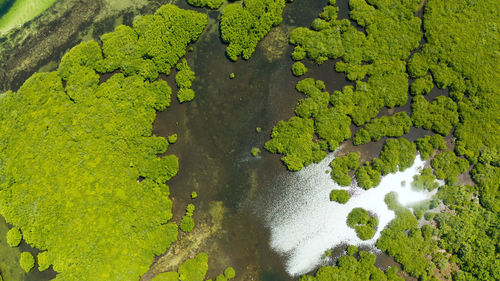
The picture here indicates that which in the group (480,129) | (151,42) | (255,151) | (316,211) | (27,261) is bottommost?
(316,211)

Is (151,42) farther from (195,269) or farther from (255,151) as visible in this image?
(195,269)

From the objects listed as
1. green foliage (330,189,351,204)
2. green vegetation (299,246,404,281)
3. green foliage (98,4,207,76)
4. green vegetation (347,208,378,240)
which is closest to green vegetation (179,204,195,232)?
green vegetation (299,246,404,281)

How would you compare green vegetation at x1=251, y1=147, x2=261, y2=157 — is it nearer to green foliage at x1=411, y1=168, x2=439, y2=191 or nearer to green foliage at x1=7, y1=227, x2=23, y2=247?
green foliage at x1=411, y1=168, x2=439, y2=191

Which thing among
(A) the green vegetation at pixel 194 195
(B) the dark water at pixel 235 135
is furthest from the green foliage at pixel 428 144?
(A) the green vegetation at pixel 194 195

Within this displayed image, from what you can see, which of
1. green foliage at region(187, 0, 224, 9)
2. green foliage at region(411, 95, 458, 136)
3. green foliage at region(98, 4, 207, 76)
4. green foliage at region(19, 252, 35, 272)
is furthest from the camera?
green foliage at region(187, 0, 224, 9)

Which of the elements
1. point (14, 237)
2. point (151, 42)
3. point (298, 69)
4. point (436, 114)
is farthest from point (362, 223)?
point (14, 237)

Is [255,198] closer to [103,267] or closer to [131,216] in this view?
Answer: [131,216]

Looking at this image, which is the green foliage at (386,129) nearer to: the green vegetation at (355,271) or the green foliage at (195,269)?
the green vegetation at (355,271)
